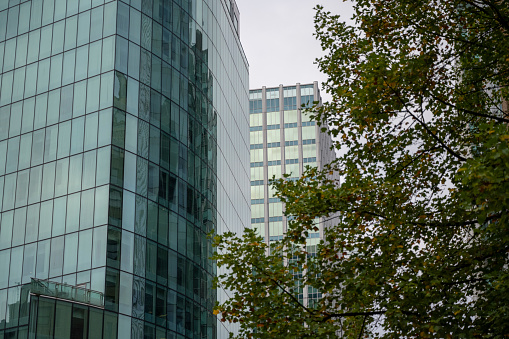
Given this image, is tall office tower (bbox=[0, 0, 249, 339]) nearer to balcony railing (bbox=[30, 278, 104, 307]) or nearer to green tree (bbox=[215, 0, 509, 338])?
balcony railing (bbox=[30, 278, 104, 307])

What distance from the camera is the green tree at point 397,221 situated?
15067 millimetres

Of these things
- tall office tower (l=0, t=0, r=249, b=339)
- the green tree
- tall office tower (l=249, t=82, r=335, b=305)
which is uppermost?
tall office tower (l=249, t=82, r=335, b=305)

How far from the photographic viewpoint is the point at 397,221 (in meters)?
16.2

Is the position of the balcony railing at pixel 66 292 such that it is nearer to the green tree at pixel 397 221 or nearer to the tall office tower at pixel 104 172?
the tall office tower at pixel 104 172

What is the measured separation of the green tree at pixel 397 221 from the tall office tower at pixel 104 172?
28.7 meters

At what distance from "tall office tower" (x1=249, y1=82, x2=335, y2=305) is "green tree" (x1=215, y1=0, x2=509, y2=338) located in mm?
126071

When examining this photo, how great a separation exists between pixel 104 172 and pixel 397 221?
3479 cm

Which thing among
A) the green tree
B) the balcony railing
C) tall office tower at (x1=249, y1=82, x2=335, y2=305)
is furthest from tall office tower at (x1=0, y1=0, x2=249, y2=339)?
tall office tower at (x1=249, y1=82, x2=335, y2=305)

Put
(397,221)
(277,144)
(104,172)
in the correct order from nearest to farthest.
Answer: (397,221) → (104,172) → (277,144)

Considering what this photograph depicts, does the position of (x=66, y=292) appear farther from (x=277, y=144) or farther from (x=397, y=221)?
(x=277, y=144)

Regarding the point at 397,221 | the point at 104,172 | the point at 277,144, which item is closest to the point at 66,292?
the point at 104,172

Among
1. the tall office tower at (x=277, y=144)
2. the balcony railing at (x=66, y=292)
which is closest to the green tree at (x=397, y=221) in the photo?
the balcony railing at (x=66, y=292)

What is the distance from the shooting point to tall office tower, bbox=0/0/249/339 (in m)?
46.2

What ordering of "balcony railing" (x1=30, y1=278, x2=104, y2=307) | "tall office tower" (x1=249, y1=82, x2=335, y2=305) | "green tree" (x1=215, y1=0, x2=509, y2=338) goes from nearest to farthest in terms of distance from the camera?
"green tree" (x1=215, y1=0, x2=509, y2=338) → "balcony railing" (x1=30, y1=278, x2=104, y2=307) → "tall office tower" (x1=249, y1=82, x2=335, y2=305)
